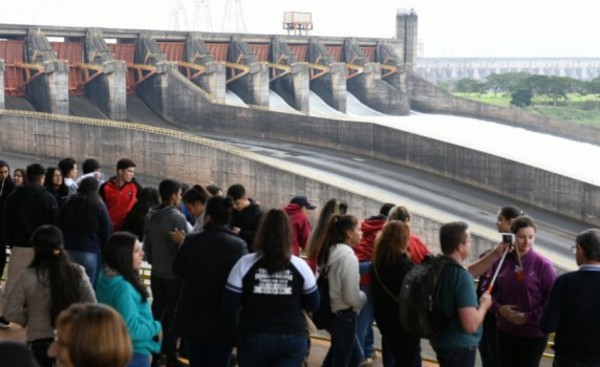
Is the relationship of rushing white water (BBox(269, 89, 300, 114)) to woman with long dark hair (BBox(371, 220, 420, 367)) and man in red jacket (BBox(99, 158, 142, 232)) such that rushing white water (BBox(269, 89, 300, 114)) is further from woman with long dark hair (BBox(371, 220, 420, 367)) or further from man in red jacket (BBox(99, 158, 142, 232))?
woman with long dark hair (BBox(371, 220, 420, 367))

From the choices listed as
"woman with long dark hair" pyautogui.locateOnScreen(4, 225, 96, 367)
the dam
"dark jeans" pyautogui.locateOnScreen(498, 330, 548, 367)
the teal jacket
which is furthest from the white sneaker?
the dam

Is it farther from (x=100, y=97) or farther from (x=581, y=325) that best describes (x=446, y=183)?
(x=581, y=325)

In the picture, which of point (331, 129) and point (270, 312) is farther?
point (331, 129)

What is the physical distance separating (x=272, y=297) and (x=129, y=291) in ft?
2.83

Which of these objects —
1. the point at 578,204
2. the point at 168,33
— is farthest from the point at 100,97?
the point at 578,204

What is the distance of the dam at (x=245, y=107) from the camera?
31.0m

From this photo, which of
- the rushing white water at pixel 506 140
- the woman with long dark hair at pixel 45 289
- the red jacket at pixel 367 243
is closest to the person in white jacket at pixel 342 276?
the red jacket at pixel 367 243

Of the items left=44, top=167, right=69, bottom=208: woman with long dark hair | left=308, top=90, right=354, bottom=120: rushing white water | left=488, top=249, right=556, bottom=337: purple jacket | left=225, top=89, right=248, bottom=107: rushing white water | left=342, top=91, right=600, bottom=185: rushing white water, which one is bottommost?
left=342, top=91, right=600, bottom=185: rushing white water

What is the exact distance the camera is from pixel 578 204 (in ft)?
99.8

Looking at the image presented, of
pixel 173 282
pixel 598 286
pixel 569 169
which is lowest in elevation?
pixel 569 169

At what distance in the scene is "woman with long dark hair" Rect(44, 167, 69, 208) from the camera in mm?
10148

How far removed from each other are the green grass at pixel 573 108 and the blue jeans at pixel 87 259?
75.1 meters

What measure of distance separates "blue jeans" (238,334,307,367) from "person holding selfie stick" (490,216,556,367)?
1.61 m

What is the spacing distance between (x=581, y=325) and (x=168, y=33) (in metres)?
46.3
